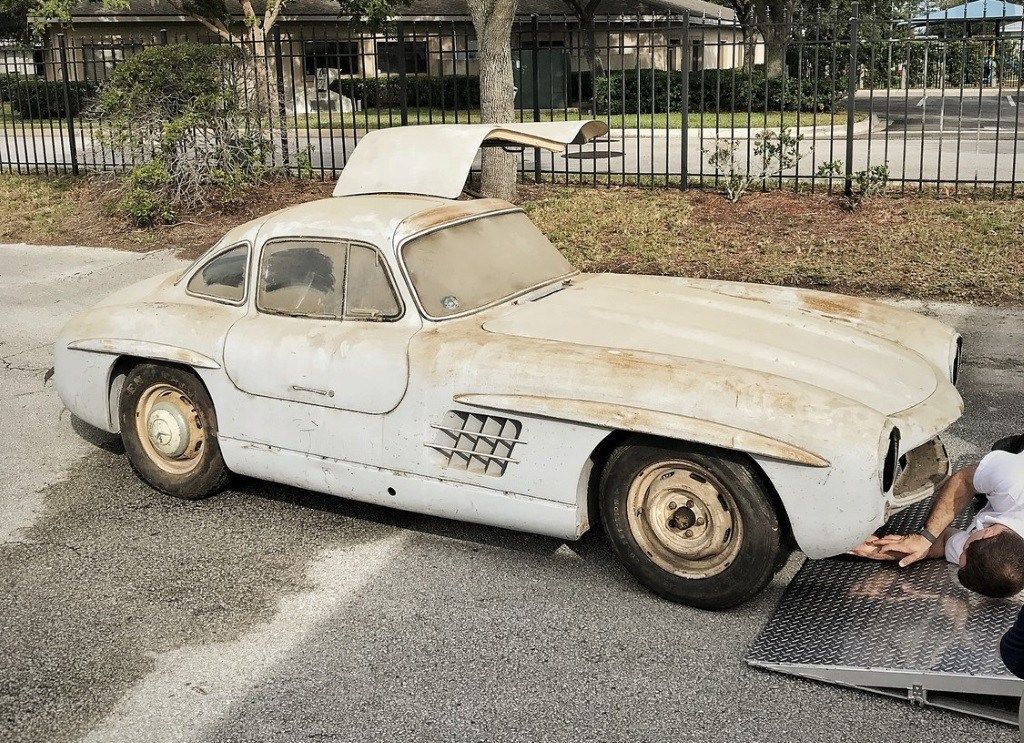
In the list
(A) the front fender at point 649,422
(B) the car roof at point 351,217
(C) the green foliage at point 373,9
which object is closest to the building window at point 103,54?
(C) the green foliage at point 373,9

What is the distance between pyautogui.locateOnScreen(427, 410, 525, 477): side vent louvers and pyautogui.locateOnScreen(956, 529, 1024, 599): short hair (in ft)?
5.78

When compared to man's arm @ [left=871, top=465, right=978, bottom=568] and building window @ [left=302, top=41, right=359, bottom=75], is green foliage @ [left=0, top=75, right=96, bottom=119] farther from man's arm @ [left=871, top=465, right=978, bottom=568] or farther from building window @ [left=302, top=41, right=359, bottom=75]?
man's arm @ [left=871, top=465, right=978, bottom=568]

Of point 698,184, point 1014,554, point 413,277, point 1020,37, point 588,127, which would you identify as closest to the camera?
point 1014,554

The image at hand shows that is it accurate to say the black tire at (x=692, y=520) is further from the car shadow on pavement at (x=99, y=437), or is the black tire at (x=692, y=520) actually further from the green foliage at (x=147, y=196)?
the green foliage at (x=147, y=196)

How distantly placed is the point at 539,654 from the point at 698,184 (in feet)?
33.4

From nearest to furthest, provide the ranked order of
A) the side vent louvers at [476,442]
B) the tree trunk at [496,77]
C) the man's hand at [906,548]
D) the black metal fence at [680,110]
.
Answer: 1. the man's hand at [906,548]
2. the side vent louvers at [476,442]
3. the tree trunk at [496,77]
4. the black metal fence at [680,110]

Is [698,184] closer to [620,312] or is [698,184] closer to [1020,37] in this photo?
[1020,37]

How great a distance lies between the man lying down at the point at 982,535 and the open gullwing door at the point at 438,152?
8.23ft

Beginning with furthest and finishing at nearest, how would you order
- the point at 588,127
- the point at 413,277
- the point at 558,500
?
1. the point at 588,127
2. the point at 413,277
3. the point at 558,500

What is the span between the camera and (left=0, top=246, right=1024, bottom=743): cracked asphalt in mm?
3801

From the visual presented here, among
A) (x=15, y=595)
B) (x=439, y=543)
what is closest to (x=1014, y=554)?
(x=439, y=543)

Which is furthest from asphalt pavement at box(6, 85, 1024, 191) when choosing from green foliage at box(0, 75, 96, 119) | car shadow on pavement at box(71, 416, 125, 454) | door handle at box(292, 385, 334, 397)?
door handle at box(292, 385, 334, 397)

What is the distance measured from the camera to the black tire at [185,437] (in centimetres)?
559

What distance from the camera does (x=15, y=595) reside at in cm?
480
